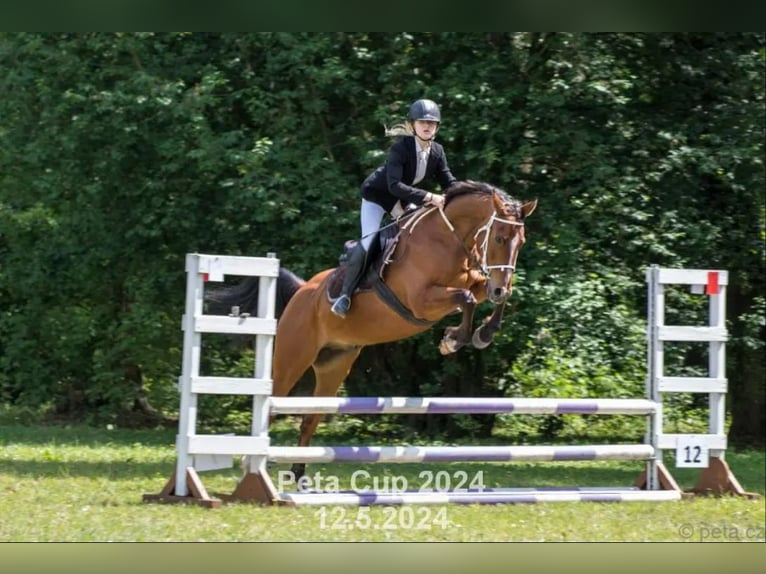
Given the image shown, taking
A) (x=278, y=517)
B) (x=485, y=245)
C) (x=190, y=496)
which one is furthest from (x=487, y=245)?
→ (x=190, y=496)

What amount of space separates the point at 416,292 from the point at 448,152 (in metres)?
4.27

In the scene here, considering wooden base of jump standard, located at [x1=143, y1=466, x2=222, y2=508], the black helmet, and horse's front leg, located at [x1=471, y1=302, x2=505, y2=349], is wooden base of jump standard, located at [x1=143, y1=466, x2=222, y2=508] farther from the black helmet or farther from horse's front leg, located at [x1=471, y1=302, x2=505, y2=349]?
the black helmet

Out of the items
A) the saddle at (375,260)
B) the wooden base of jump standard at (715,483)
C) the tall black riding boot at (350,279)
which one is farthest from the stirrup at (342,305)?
the wooden base of jump standard at (715,483)

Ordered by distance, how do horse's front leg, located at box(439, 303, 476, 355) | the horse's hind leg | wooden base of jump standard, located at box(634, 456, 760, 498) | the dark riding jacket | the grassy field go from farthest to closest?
the horse's hind leg, wooden base of jump standard, located at box(634, 456, 760, 498), the dark riding jacket, horse's front leg, located at box(439, 303, 476, 355), the grassy field

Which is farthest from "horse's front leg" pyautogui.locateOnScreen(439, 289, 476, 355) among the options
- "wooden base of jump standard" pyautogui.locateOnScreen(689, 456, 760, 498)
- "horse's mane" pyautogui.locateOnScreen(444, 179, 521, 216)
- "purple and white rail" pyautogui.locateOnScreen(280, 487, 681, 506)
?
"wooden base of jump standard" pyautogui.locateOnScreen(689, 456, 760, 498)

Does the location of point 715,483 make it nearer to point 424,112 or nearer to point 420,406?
point 420,406

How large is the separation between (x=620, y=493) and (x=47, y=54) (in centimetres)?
735

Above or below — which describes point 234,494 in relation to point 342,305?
below

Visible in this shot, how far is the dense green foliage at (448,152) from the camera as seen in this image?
34.4ft

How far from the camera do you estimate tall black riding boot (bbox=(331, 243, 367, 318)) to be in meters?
7.01

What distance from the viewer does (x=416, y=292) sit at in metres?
6.73

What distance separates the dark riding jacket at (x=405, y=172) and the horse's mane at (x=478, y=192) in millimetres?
172

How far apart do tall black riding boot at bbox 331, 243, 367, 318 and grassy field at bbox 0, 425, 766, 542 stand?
4.18 ft

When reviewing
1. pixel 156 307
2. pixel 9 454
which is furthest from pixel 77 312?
pixel 9 454
